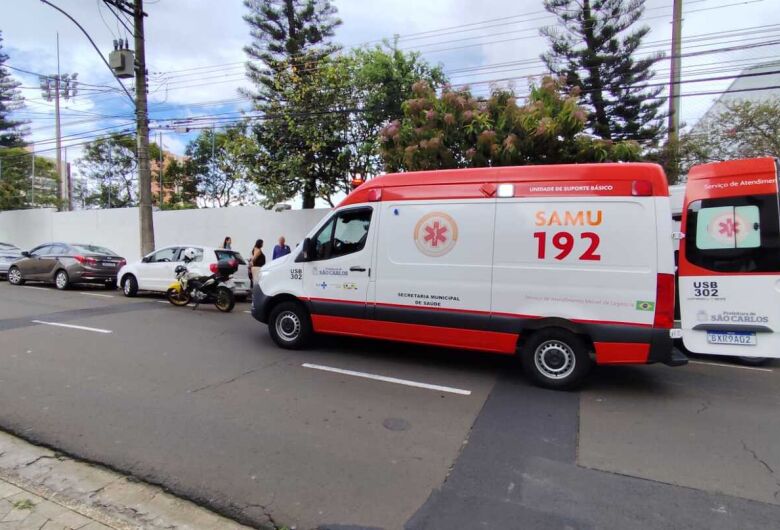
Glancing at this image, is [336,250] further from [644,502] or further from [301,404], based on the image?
[644,502]

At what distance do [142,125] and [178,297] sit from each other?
23.9ft

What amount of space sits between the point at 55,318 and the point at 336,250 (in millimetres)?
6456

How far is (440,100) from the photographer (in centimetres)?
1161

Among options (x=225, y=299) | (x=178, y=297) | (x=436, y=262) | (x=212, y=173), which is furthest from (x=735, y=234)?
(x=212, y=173)

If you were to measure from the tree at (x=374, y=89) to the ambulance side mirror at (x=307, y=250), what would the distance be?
308 inches

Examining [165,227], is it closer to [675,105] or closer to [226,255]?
[226,255]

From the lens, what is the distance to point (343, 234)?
6.70 meters

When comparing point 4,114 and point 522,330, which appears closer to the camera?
point 522,330

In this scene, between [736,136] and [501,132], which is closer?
[501,132]

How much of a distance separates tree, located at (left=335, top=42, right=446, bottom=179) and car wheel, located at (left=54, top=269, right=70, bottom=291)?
9.10 metres

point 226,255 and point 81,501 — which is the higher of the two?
point 226,255

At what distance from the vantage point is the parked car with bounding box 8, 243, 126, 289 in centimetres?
1370

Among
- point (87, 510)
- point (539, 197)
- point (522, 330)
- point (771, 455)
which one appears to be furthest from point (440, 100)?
point (87, 510)

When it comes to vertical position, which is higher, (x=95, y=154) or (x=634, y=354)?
(x=95, y=154)
